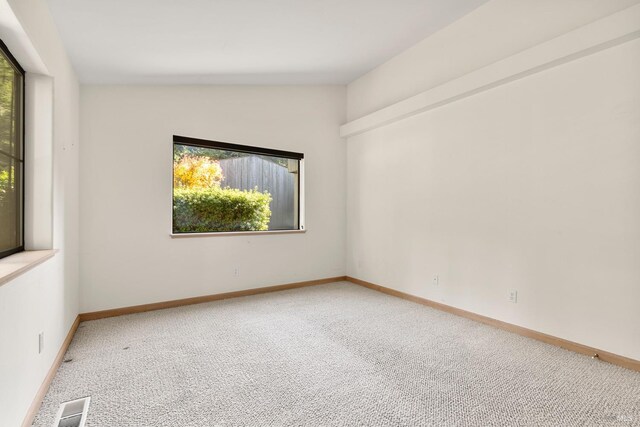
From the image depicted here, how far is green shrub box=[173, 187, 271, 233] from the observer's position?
3912 millimetres

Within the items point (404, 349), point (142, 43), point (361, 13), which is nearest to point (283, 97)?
point (361, 13)

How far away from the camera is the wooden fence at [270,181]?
4.31 metres

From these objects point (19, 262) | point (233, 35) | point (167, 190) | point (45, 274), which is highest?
point (233, 35)

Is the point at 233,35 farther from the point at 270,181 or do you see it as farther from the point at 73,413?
the point at 73,413

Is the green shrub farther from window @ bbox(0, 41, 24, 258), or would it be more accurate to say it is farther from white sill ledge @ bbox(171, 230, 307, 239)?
window @ bbox(0, 41, 24, 258)

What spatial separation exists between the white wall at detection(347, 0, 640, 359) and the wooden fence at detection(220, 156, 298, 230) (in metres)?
1.43

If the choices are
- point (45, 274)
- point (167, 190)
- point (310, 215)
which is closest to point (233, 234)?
point (167, 190)

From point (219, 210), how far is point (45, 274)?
220 centimetres

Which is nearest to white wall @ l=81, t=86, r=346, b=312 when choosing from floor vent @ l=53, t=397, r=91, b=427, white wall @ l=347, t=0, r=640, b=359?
white wall @ l=347, t=0, r=640, b=359

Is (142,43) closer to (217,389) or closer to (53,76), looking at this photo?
(53,76)

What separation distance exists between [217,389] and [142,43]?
2.67 m

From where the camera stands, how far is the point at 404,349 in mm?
2627

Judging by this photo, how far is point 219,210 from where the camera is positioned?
4.18 metres

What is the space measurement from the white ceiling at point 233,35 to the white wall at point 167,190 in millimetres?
263
